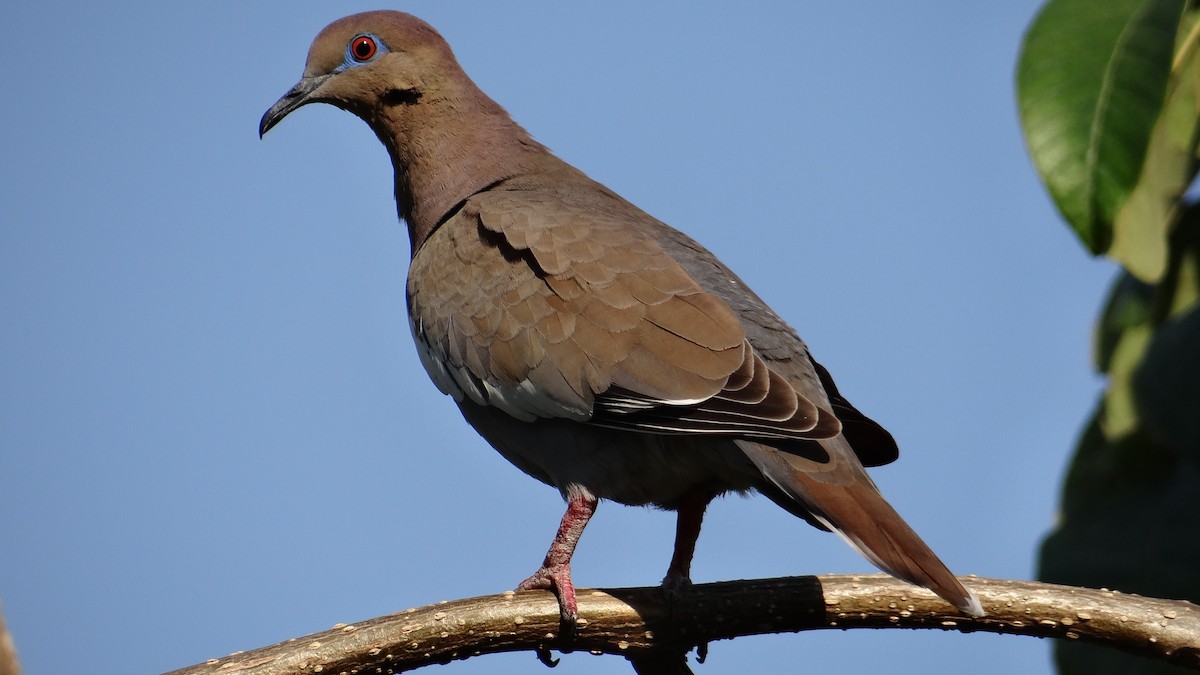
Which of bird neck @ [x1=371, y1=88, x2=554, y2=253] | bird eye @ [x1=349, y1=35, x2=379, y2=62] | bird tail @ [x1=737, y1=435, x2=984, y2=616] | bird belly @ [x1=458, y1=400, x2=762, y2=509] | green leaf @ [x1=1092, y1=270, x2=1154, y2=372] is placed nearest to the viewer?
bird tail @ [x1=737, y1=435, x2=984, y2=616]

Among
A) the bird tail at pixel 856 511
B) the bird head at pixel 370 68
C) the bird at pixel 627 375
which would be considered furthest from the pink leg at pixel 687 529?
the bird head at pixel 370 68

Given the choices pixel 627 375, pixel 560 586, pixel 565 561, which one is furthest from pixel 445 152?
pixel 560 586

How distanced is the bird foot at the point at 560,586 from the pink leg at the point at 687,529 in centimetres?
28

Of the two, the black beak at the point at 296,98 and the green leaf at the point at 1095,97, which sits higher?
the black beak at the point at 296,98

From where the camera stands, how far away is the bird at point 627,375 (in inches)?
122

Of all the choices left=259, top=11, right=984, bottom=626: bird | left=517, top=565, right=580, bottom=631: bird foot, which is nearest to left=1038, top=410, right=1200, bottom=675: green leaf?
left=259, top=11, right=984, bottom=626: bird

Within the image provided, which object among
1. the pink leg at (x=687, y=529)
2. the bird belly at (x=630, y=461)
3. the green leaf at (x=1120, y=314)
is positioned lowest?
the pink leg at (x=687, y=529)

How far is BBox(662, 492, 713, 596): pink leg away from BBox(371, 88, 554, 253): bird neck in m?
1.36

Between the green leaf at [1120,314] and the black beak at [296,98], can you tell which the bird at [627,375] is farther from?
the green leaf at [1120,314]

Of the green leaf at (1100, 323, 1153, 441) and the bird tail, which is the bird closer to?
the bird tail

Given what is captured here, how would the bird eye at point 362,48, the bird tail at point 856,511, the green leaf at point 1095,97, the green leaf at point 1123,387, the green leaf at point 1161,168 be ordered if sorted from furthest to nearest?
1. the green leaf at point 1123,387
2. the bird eye at point 362,48
3. the green leaf at point 1161,168
4. the green leaf at point 1095,97
5. the bird tail at point 856,511

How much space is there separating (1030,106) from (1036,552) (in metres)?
2.15

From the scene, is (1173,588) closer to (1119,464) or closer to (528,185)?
(1119,464)

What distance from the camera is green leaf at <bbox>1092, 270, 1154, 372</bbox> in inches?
191
